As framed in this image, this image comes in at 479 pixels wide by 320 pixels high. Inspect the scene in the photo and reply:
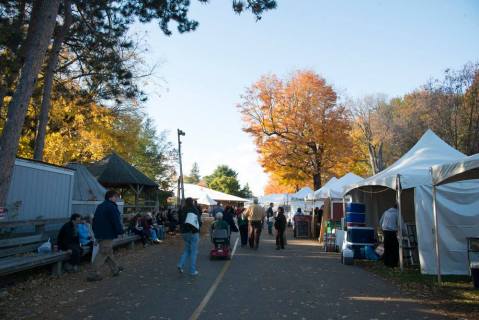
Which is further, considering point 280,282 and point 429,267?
point 429,267

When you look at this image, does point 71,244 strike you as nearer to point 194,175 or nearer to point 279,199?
point 279,199

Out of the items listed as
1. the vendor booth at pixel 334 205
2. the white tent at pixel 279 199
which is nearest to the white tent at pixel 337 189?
the vendor booth at pixel 334 205

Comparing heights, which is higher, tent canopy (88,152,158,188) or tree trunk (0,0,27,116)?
tree trunk (0,0,27,116)

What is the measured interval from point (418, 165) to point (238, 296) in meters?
7.21

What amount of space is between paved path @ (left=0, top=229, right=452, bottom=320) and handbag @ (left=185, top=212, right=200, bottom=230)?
1134 millimetres

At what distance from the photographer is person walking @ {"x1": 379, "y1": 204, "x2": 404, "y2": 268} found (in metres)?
11.9

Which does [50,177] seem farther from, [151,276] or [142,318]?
[142,318]

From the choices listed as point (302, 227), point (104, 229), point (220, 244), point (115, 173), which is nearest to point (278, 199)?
point (302, 227)

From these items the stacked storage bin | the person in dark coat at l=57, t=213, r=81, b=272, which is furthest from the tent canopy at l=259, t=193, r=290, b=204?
the person in dark coat at l=57, t=213, r=81, b=272

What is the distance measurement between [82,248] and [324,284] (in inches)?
235

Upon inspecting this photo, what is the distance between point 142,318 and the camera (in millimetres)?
6066

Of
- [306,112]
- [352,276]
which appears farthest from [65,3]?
[306,112]

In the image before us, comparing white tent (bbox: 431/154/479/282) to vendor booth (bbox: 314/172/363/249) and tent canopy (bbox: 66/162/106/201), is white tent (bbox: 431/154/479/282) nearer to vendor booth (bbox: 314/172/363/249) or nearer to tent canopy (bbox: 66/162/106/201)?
vendor booth (bbox: 314/172/363/249)

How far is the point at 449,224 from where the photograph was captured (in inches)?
409
